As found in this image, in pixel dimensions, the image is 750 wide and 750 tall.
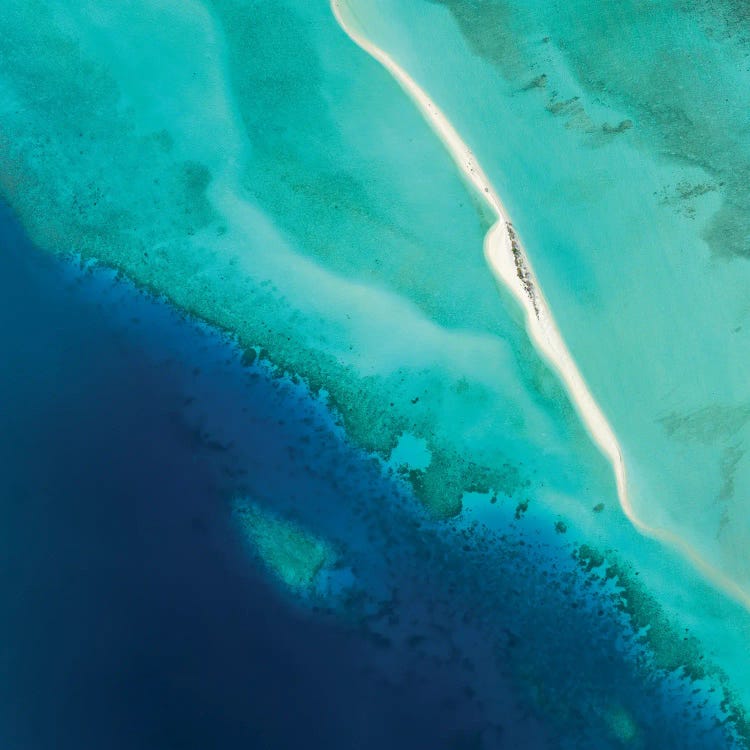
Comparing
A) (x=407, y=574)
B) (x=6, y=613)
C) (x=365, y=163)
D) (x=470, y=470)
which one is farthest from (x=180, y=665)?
(x=365, y=163)

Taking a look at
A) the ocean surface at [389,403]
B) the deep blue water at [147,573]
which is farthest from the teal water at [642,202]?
the deep blue water at [147,573]

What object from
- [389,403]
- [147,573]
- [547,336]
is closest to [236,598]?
[147,573]

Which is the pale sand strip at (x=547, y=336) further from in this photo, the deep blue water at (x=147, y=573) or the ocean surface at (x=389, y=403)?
the deep blue water at (x=147, y=573)

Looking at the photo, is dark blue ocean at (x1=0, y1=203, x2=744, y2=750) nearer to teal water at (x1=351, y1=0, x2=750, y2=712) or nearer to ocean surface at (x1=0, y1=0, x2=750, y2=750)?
ocean surface at (x1=0, y1=0, x2=750, y2=750)

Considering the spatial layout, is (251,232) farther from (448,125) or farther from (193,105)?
(448,125)

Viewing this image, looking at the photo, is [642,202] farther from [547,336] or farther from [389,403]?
[389,403]
